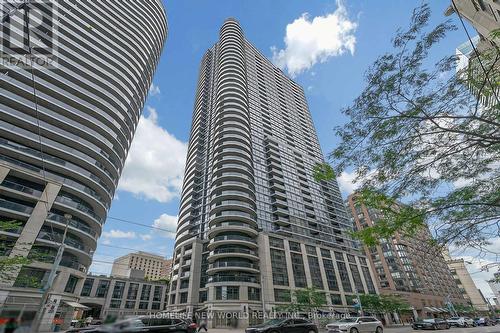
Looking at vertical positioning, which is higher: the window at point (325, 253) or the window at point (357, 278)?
the window at point (325, 253)

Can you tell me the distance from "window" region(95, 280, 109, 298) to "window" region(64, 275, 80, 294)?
1588 inches

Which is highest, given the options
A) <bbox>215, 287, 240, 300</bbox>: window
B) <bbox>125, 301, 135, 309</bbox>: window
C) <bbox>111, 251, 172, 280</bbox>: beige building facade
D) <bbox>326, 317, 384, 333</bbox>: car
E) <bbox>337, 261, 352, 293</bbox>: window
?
<bbox>111, 251, 172, 280</bbox>: beige building facade

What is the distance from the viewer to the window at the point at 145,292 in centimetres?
6869

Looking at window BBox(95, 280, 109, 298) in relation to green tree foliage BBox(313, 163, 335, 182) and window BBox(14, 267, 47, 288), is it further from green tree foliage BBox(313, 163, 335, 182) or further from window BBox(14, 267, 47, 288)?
green tree foliage BBox(313, 163, 335, 182)

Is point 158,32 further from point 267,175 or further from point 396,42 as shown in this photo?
point 396,42

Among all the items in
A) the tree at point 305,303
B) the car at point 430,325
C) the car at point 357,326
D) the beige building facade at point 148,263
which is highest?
the beige building facade at point 148,263

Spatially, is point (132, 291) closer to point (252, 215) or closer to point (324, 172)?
point (252, 215)

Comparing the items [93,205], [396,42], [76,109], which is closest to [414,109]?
[396,42]

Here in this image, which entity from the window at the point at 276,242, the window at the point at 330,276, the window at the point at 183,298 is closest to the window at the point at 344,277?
the window at the point at 330,276

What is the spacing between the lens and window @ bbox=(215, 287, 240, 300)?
41.3 m

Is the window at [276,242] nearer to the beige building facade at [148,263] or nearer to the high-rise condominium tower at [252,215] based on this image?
the high-rise condominium tower at [252,215]

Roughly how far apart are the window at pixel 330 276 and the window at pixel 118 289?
52763 millimetres

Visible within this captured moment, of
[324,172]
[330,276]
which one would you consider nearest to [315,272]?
[330,276]

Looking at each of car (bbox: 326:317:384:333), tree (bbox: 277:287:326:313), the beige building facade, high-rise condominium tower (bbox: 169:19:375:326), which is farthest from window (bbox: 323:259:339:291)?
the beige building facade
